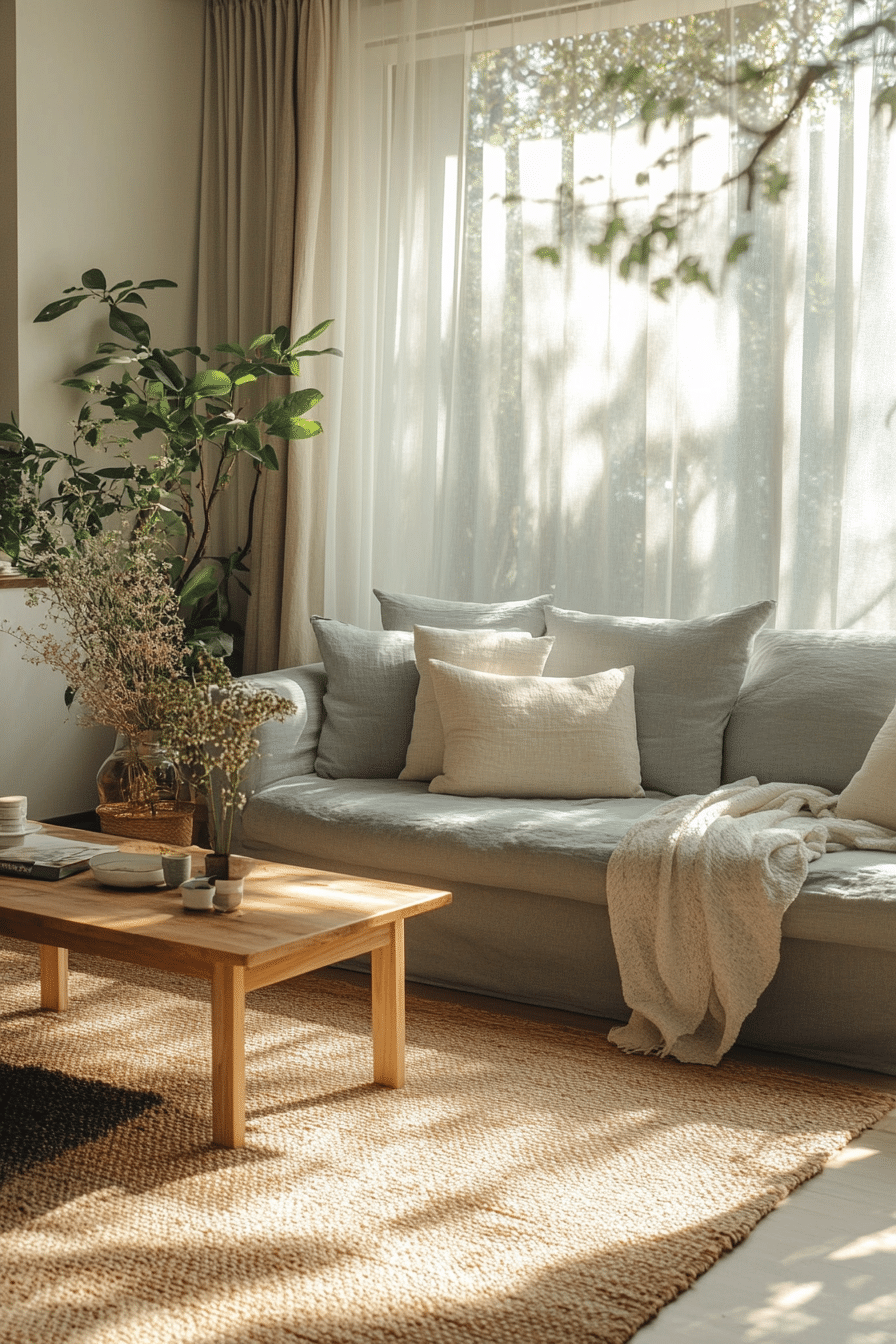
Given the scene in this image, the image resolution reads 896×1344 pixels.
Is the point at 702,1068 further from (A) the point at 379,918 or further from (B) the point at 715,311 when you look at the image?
(B) the point at 715,311

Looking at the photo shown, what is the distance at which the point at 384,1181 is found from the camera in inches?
88.5

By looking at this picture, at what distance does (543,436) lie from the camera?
438 cm

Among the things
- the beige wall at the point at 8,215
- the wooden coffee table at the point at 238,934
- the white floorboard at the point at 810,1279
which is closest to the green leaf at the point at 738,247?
the wooden coffee table at the point at 238,934

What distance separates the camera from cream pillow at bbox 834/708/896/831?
3.08 meters

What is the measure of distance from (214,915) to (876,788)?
1.57 m

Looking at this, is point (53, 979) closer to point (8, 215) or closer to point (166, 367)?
point (166, 367)

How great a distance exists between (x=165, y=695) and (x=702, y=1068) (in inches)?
53.2

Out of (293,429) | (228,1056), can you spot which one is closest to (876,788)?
(228,1056)

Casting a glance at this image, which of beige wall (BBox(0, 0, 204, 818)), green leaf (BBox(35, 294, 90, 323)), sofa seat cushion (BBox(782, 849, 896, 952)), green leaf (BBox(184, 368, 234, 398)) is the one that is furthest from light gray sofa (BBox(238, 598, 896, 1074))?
green leaf (BBox(35, 294, 90, 323))

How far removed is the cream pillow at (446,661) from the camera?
12.3 ft

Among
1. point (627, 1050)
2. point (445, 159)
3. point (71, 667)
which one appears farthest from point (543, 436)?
point (627, 1050)

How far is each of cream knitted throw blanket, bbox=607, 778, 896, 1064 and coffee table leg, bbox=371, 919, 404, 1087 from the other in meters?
0.52

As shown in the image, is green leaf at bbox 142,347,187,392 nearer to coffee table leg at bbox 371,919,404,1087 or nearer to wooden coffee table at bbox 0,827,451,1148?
wooden coffee table at bbox 0,827,451,1148

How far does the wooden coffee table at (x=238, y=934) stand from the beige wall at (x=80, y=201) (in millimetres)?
1970
